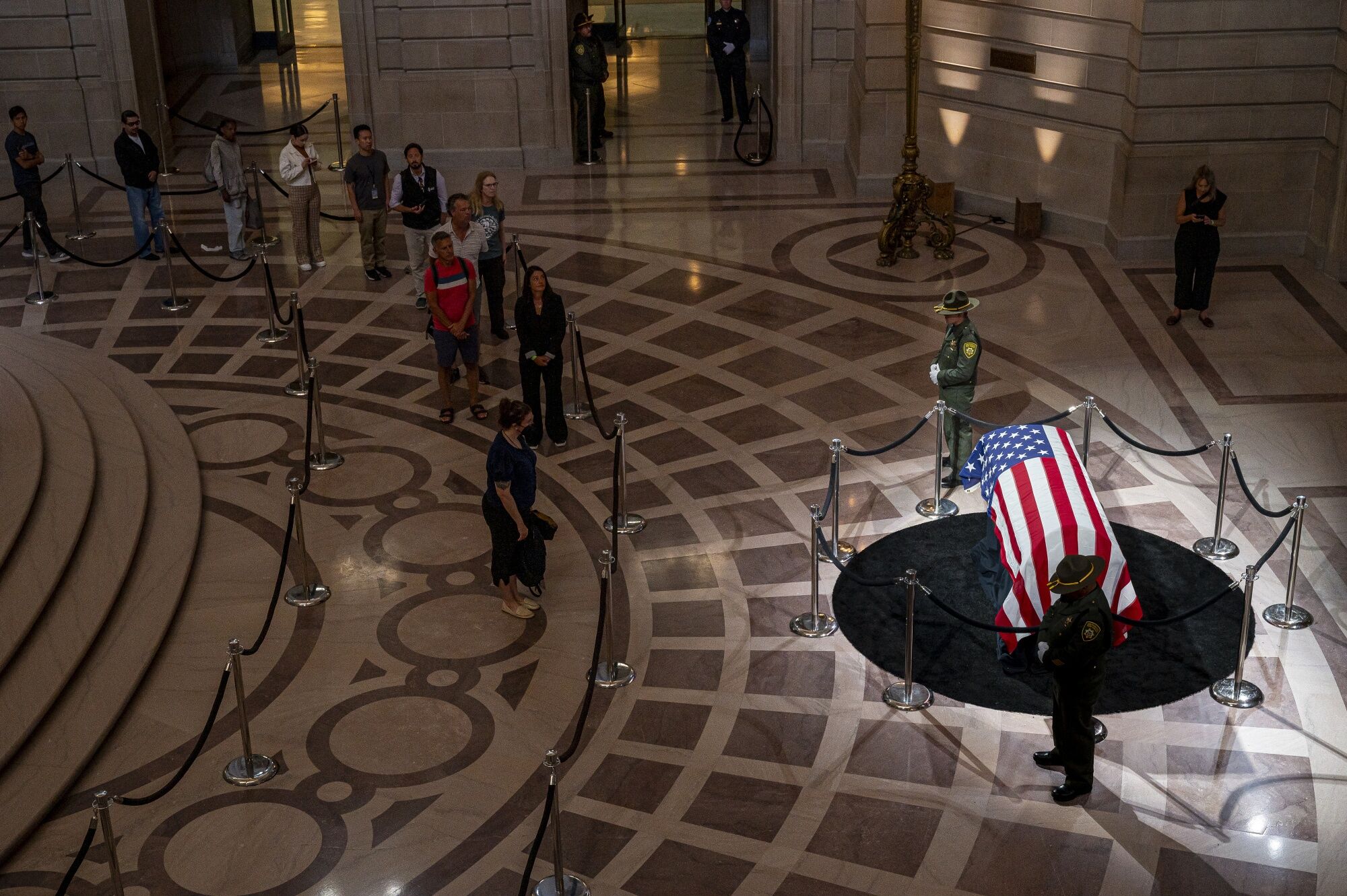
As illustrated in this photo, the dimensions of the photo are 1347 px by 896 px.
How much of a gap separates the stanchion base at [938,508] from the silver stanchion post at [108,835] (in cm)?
572

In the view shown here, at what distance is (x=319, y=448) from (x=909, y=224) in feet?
22.3

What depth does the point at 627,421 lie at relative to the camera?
11.9 m

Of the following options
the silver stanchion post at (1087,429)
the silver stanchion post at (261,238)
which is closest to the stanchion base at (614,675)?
the silver stanchion post at (1087,429)

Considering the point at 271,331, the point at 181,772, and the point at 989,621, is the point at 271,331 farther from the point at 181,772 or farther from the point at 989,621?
the point at 989,621

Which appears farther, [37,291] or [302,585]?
[37,291]

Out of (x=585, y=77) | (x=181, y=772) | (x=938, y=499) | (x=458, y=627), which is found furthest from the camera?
(x=585, y=77)

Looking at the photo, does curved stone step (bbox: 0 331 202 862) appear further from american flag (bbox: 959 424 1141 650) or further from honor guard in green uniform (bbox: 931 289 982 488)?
honor guard in green uniform (bbox: 931 289 982 488)

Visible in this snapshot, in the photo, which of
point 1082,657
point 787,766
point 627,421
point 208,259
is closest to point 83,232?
point 208,259

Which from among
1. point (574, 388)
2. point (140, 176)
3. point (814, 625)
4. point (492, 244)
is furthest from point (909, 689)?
point (140, 176)

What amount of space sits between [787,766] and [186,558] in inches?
172

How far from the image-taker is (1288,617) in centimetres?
898

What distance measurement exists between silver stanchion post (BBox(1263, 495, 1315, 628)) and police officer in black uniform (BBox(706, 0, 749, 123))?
12473 millimetres

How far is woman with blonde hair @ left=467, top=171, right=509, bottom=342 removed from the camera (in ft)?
41.9

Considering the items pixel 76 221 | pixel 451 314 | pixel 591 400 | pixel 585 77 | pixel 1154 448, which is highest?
pixel 585 77
